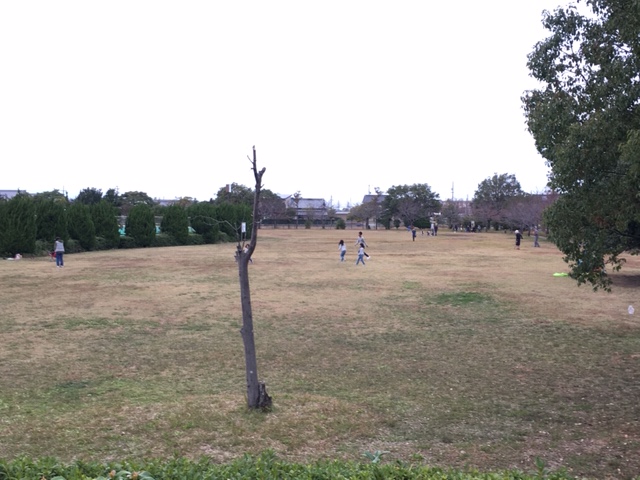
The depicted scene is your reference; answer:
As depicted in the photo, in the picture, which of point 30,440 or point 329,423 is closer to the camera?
point 30,440

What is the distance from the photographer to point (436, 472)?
12.3 feet

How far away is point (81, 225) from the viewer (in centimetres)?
3528

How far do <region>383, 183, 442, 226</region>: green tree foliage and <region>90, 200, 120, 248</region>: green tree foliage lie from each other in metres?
47.9

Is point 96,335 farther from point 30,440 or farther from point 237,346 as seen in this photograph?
point 30,440

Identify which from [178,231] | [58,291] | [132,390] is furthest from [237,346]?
[178,231]

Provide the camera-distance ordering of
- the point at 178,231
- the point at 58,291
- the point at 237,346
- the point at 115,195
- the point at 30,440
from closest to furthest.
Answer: the point at 30,440, the point at 237,346, the point at 58,291, the point at 178,231, the point at 115,195

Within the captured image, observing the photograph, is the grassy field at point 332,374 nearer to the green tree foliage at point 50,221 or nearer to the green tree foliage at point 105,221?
the green tree foliage at point 50,221

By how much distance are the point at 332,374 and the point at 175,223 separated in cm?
3688

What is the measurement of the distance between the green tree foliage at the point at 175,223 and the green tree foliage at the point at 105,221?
5676mm

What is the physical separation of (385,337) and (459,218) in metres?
74.1

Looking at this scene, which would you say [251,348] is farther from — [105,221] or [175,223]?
[175,223]

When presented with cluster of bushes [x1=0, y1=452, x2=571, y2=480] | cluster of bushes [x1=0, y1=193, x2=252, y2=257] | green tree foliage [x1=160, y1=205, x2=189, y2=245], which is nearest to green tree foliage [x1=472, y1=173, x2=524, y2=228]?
cluster of bushes [x1=0, y1=193, x2=252, y2=257]

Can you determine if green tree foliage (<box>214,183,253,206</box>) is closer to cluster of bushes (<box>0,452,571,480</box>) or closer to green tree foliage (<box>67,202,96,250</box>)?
green tree foliage (<box>67,202,96,250</box>)

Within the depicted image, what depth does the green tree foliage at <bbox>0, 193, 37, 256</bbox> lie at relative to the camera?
95.9ft
